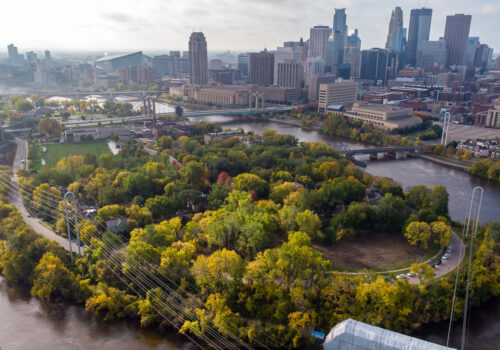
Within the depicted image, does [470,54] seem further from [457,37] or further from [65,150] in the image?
→ [65,150]

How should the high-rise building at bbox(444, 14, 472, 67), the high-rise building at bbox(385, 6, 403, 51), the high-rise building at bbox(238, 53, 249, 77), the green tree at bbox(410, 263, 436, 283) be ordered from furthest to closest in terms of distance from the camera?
the high-rise building at bbox(385, 6, 403, 51), the high-rise building at bbox(238, 53, 249, 77), the high-rise building at bbox(444, 14, 472, 67), the green tree at bbox(410, 263, 436, 283)

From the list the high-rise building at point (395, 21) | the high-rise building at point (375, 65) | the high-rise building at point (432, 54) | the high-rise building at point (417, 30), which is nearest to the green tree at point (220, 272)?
the high-rise building at point (375, 65)

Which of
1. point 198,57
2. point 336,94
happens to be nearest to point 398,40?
point 198,57

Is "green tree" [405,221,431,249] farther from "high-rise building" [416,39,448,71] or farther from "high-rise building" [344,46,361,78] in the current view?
"high-rise building" [416,39,448,71]

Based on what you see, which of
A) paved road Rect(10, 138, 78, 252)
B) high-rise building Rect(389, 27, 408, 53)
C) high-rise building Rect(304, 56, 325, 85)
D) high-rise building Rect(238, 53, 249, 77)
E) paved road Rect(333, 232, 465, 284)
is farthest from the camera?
high-rise building Rect(389, 27, 408, 53)

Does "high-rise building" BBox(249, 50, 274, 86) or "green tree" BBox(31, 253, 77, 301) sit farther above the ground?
"high-rise building" BBox(249, 50, 274, 86)

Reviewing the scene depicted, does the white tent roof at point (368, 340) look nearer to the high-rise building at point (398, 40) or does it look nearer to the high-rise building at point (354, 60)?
the high-rise building at point (354, 60)

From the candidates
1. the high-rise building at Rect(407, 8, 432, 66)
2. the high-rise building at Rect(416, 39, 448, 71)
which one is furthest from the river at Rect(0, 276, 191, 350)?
the high-rise building at Rect(407, 8, 432, 66)
